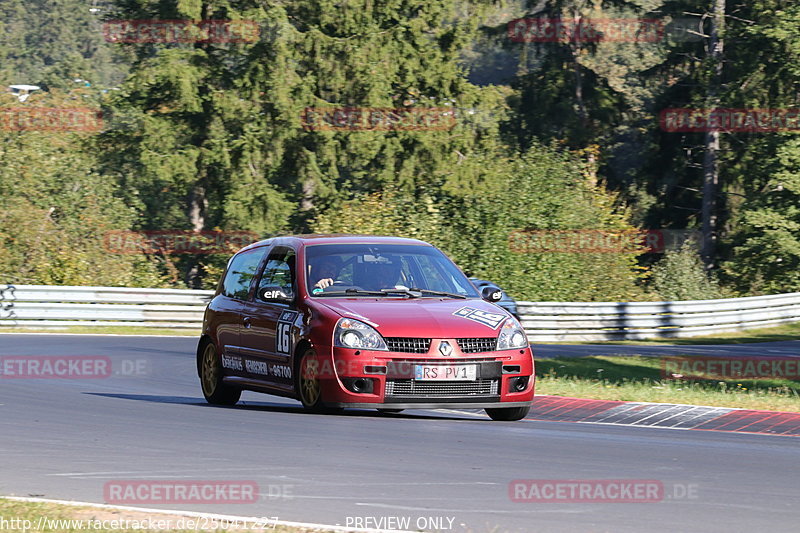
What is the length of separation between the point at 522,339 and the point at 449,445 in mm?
1594

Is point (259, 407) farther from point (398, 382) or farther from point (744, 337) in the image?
point (744, 337)

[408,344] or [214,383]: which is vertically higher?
[408,344]

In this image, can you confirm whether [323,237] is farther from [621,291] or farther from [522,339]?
[621,291]

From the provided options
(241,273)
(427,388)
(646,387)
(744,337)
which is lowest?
(744,337)

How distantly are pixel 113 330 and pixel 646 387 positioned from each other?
1479 centimetres

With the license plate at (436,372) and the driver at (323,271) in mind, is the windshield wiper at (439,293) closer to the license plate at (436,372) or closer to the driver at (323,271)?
the driver at (323,271)

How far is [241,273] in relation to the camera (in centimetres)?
1322

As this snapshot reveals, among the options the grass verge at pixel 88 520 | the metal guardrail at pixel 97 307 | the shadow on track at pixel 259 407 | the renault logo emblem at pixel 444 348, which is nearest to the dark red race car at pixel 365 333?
the renault logo emblem at pixel 444 348

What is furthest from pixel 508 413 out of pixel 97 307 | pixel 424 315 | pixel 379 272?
pixel 97 307

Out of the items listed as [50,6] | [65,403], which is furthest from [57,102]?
[50,6]

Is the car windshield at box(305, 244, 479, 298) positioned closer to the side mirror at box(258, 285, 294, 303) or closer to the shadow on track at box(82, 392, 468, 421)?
the side mirror at box(258, 285, 294, 303)

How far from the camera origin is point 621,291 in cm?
3925

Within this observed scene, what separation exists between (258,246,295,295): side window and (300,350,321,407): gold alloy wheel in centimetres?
89

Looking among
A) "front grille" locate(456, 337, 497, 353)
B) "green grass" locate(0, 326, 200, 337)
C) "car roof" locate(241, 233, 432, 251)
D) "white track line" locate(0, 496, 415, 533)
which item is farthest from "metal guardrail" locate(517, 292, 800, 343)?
"white track line" locate(0, 496, 415, 533)
